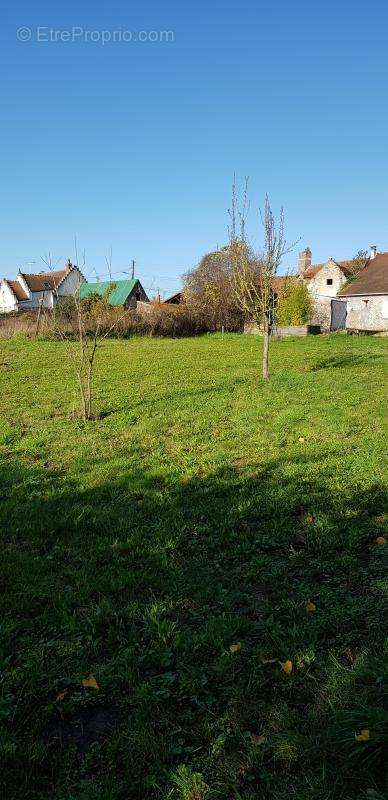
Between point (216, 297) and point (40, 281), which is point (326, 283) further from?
point (40, 281)

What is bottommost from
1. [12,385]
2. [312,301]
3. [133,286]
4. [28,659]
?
[28,659]

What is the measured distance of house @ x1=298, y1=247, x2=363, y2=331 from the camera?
1305 inches

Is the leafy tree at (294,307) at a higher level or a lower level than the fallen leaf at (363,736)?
higher

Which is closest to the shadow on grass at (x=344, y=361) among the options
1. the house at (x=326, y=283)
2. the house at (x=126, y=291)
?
the house at (x=326, y=283)

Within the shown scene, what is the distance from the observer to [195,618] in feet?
9.55

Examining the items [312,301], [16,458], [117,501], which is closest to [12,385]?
[16,458]

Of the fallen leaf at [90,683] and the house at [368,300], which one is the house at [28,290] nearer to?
the house at [368,300]

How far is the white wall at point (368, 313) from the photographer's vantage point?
32.2 meters

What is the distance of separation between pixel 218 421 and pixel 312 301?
2826 cm

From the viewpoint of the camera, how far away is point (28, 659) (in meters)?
2.60

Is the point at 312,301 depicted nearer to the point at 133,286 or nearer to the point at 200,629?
the point at 133,286

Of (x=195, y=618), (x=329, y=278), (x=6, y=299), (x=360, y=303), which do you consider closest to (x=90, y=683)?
(x=195, y=618)

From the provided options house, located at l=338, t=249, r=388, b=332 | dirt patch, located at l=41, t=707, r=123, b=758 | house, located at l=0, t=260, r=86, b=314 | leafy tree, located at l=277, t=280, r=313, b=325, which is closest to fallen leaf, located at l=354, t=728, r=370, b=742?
dirt patch, located at l=41, t=707, r=123, b=758

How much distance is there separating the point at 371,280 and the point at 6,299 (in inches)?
1663
